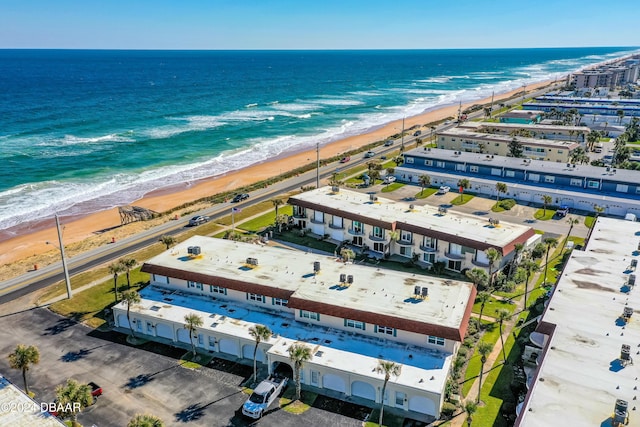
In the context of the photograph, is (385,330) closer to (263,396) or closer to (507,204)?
(263,396)

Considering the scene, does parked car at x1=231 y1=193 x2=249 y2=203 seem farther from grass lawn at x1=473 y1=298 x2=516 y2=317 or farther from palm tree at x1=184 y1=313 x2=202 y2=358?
grass lawn at x1=473 y1=298 x2=516 y2=317

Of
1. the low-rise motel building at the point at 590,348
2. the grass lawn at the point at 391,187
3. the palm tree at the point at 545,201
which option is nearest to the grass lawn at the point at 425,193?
the grass lawn at the point at 391,187

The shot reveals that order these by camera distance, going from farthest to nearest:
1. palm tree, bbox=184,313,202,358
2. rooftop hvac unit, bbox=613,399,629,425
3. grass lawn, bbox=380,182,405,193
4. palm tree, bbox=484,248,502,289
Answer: grass lawn, bbox=380,182,405,193 → palm tree, bbox=484,248,502,289 → palm tree, bbox=184,313,202,358 → rooftop hvac unit, bbox=613,399,629,425

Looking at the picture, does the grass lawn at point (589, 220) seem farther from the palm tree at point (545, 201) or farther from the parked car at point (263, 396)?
the parked car at point (263, 396)

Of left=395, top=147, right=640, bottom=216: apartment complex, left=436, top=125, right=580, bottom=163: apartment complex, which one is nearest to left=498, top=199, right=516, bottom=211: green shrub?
left=395, top=147, right=640, bottom=216: apartment complex

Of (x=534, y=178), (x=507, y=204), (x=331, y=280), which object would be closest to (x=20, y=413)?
(x=331, y=280)

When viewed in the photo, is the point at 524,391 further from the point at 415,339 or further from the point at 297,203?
the point at 297,203

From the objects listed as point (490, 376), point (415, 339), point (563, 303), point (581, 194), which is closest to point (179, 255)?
point (415, 339)
